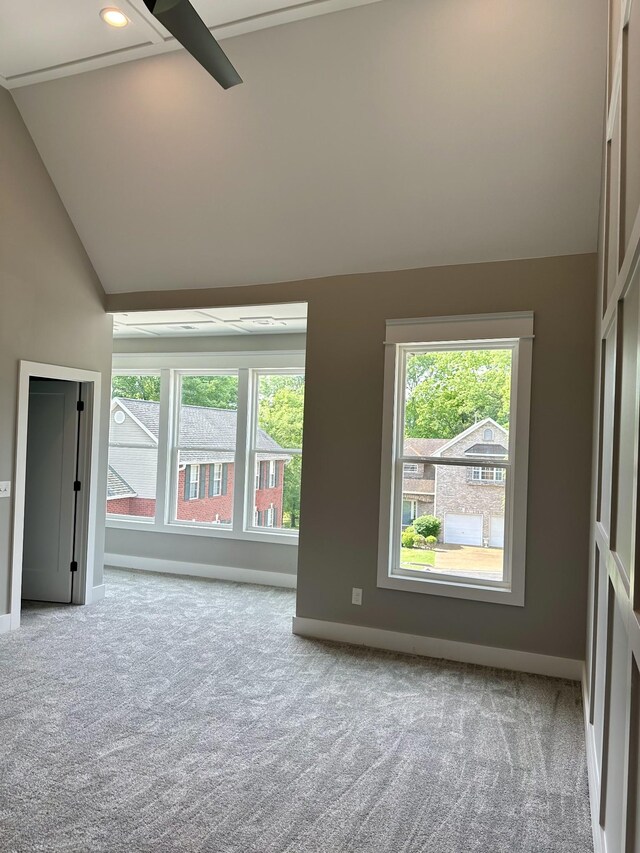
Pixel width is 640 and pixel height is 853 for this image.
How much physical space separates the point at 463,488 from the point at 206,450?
3.42 m

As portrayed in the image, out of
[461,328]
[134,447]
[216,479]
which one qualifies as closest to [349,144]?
[461,328]

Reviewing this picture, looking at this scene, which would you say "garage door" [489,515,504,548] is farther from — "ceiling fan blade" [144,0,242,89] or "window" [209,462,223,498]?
"window" [209,462,223,498]

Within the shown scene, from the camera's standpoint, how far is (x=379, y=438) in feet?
15.0

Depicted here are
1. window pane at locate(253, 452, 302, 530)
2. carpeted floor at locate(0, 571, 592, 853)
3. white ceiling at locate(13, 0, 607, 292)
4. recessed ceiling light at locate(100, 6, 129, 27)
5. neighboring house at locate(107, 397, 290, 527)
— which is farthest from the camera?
neighboring house at locate(107, 397, 290, 527)

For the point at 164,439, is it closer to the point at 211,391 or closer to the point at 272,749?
the point at 211,391

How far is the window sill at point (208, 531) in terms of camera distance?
647 cm

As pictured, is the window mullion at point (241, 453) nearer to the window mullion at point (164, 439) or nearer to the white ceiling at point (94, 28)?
the window mullion at point (164, 439)

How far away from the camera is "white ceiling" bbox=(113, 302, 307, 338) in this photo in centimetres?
540

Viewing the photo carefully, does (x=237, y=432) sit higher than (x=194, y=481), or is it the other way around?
(x=237, y=432)

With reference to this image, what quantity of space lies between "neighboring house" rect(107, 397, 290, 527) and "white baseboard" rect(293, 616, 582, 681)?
6.69ft

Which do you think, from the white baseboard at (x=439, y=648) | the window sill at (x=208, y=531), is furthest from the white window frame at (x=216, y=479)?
the white baseboard at (x=439, y=648)

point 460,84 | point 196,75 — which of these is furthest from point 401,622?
point 196,75

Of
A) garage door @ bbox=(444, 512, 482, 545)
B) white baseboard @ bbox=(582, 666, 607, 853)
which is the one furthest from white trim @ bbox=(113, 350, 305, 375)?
white baseboard @ bbox=(582, 666, 607, 853)

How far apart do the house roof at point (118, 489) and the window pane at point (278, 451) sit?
64.1 inches
